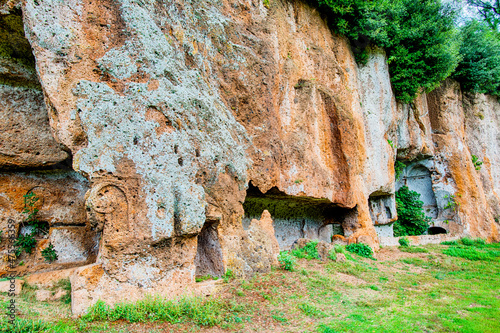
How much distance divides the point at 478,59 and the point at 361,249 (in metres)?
14.2

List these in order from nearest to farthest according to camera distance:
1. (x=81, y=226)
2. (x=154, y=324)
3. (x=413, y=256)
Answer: (x=154, y=324) → (x=81, y=226) → (x=413, y=256)

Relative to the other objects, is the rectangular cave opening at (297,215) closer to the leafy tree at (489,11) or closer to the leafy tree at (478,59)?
the leafy tree at (478,59)

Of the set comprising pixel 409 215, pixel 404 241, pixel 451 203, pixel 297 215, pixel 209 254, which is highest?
pixel 451 203

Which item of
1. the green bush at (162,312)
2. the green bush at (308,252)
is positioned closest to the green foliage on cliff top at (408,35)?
the green bush at (308,252)

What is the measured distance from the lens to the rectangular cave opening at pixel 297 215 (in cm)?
952

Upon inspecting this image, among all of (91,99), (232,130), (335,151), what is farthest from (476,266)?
(91,99)

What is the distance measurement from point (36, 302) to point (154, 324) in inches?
79.8

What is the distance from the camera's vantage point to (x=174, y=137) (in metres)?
5.39

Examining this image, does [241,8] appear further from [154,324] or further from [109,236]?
[154,324]

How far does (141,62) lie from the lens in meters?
5.42

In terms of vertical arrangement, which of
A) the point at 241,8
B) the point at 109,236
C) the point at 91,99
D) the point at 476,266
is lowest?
the point at 476,266

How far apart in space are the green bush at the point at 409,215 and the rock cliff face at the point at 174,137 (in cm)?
640

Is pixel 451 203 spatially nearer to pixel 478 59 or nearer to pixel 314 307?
pixel 478 59

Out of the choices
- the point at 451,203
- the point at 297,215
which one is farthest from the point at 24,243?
the point at 451,203
